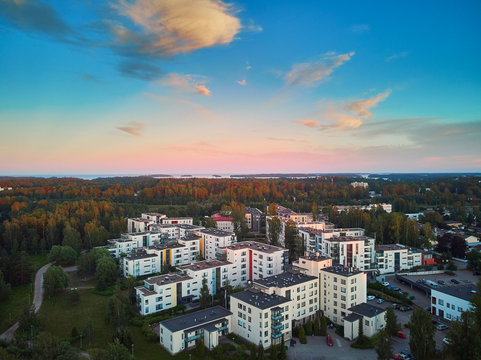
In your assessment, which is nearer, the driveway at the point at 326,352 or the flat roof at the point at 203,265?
the driveway at the point at 326,352

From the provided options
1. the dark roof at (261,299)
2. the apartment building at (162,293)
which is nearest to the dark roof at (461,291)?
the dark roof at (261,299)

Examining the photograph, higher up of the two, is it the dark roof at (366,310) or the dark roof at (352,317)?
the dark roof at (366,310)

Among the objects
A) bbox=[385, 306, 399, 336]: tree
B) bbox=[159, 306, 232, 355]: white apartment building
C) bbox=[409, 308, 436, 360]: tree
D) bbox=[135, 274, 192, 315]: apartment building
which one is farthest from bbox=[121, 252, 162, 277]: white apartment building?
bbox=[409, 308, 436, 360]: tree

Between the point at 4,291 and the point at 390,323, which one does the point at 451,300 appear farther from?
the point at 4,291

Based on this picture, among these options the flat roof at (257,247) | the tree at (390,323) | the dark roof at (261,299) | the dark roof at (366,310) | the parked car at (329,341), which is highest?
the flat roof at (257,247)

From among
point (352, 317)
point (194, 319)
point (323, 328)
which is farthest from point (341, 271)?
point (194, 319)

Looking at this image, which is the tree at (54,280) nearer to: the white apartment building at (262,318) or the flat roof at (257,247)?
the flat roof at (257,247)
